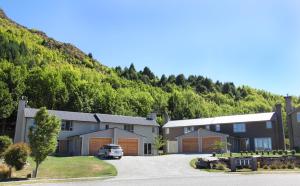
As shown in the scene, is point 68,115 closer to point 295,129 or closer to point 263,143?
point 263,143

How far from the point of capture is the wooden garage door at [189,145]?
54.7m

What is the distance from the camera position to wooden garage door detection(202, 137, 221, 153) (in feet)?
171

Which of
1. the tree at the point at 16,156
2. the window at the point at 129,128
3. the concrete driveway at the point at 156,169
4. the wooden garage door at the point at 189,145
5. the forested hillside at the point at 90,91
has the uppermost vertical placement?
the forested hillside at the point at 90,91

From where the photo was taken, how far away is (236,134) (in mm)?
54406

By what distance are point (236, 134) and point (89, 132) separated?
2602cm

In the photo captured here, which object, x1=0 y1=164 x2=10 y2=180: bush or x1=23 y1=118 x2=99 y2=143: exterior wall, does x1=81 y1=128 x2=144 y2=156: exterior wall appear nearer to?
x1=23 y1=118 x2=99 y2=143: exterior wall

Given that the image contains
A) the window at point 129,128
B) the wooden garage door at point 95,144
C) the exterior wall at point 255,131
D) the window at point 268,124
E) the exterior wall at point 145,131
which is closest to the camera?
the wooden garage door at point 95,144

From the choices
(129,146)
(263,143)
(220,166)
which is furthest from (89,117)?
(263,143)

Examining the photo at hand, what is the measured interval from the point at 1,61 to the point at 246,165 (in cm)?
5481

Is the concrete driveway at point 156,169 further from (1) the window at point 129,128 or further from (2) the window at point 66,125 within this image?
(1) the window at point 129,128

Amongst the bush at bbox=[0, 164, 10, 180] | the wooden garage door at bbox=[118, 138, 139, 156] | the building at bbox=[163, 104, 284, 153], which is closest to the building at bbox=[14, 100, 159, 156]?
the wooden garage door at bbox=[118, 138, 139, 156]

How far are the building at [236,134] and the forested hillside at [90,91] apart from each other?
A: 2067 cm

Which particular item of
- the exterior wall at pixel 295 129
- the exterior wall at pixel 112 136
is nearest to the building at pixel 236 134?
the exterior wall at pixel 295 129

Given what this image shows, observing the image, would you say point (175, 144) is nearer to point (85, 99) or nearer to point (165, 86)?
point (85, 99)
